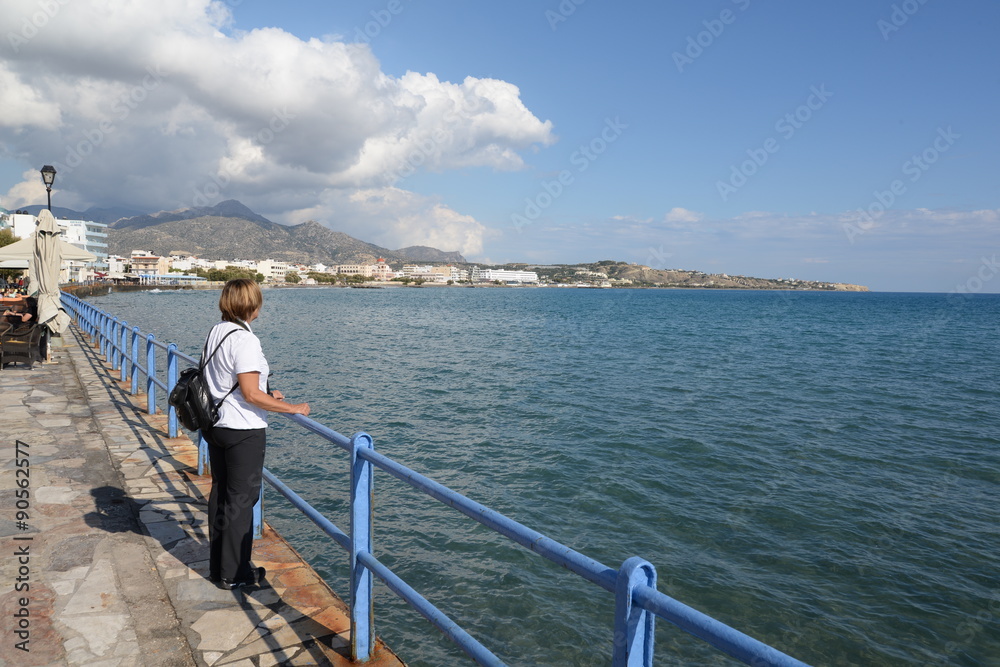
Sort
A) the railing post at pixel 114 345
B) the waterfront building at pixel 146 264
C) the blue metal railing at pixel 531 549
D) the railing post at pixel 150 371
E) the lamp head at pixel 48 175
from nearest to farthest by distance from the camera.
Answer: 1. the blue metal railing at pixel 531 549
2. the railing post at pixel 150 371
3. the railing post at pixel 114 345
4. the lamp head at pixel 48 175
5. the waterfront building at pixel 146 264

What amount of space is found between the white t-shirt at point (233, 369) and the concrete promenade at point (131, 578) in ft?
3.93

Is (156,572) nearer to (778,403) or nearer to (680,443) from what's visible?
(680,443)

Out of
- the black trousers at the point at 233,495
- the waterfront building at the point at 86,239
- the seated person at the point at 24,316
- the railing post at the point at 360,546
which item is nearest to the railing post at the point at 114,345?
the seated person at the point at 24,316

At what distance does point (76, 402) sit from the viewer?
31.1 feet

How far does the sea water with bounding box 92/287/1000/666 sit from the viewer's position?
6.85 metres

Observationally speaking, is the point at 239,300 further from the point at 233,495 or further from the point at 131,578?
the point at 131,578

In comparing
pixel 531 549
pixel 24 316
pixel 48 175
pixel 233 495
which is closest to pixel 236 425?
pixel 233 495

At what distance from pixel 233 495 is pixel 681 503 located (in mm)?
8514

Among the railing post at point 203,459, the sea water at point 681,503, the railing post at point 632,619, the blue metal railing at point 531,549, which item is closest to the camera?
the blue metal railing at point 531,549

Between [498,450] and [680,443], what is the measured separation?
14.9 feet

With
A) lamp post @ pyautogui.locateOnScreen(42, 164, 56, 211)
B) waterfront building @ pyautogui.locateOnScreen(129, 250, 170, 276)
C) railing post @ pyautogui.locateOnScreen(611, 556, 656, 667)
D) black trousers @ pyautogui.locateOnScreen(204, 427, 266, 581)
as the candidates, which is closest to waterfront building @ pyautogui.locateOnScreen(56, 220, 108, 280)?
waterfront building @ pyautogui.locateOnScreen(129, 250, 170, 276)

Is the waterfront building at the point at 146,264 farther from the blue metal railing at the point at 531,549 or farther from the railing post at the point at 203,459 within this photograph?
the blue metal railing at the point at 531,549

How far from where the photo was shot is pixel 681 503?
Result: 10.5m

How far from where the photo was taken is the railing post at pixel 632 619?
5.89ft
